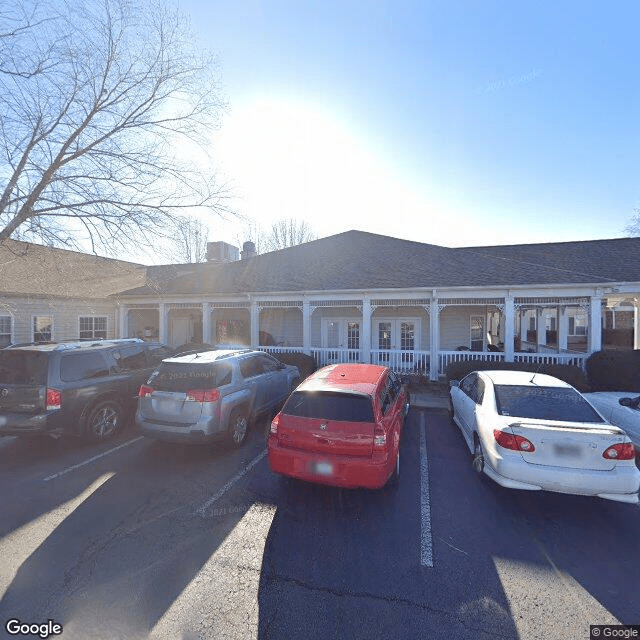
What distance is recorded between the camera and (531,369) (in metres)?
10.3

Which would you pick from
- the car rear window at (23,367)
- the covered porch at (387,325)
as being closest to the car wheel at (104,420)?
the car rear window at (23,367)

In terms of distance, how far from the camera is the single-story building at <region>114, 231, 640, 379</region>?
439 inches

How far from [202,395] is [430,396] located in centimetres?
707

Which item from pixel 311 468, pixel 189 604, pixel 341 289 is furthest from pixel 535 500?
pixel 341 289

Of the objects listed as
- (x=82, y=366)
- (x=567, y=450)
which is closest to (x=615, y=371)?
(x=567, y=450)

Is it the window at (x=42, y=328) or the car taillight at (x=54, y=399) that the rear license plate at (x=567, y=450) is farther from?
the window at (x=42, y=328)

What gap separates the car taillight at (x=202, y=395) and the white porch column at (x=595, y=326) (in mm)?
11309

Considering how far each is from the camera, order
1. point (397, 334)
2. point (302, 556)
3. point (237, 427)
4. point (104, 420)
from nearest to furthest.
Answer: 1. point (302, 556)
2. point (237, 427)
3. point (104, 420)
4. point (397, 334)

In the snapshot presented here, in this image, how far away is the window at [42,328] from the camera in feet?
43.6

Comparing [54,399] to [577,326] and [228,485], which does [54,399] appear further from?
[577,326]

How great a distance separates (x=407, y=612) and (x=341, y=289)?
10.2 m

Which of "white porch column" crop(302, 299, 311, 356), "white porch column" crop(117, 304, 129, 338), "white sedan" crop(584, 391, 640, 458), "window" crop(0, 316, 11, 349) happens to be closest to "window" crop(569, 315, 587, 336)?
"white porch column" crop(302, 299, 311, 356)

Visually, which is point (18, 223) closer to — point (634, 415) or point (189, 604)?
point (189, 604)

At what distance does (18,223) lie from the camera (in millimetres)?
8883
